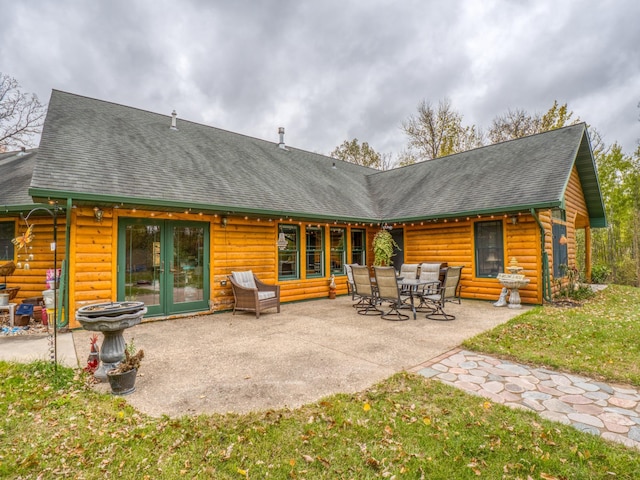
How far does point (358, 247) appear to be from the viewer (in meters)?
10.3

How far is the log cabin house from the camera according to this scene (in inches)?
230

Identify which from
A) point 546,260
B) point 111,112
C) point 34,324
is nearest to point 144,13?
point 111,112

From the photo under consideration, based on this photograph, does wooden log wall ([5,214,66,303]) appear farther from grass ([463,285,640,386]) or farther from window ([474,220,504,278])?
window ([474,220,504,278])

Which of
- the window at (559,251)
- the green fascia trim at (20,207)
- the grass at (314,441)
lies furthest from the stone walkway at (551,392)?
the green fascia trim at (20,207)

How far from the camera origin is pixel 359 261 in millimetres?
10312

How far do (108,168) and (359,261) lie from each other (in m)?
6.98

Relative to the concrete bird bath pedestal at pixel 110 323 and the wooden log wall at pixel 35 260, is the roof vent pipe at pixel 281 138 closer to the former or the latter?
the wooden log wall at pixel 35 260

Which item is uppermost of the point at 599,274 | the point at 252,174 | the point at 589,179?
Answer: the point at 589,179

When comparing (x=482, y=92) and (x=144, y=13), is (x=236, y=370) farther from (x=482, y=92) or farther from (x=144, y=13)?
(x=482, y=92)

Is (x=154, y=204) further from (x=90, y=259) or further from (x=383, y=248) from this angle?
(x=383, y=248)

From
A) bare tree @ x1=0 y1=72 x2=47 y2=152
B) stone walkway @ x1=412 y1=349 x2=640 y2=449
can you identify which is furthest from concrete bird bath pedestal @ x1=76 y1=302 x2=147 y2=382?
bare tree @ x1=0 y1=72 x2=47 y2=152

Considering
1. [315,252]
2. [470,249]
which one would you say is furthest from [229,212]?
[470,249]

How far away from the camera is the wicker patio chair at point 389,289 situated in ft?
20.5

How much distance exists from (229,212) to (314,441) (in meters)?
5.42
